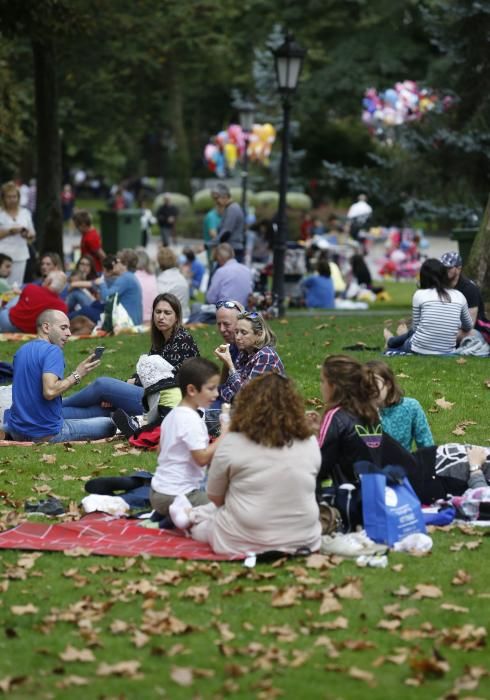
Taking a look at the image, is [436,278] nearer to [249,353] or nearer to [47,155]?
[249,353]

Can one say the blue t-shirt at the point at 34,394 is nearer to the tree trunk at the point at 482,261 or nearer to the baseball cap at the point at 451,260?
the baseball cap at the point at 451,260

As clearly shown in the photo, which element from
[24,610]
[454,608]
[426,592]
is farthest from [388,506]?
[24,610]

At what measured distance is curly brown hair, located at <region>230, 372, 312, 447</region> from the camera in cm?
768

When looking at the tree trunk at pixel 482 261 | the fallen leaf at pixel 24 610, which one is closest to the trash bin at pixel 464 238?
the tree trunk at pixel 482 261

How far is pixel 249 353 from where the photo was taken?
1092 centimetres

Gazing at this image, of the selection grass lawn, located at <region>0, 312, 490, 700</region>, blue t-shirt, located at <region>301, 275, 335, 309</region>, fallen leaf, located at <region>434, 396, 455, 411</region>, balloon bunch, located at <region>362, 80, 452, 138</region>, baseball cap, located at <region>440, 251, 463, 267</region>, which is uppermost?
balloon bunch, located at <region>362, 80, 452, 138</region>

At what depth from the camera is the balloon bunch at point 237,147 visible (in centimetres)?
5481

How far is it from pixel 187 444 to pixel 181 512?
428 millimetres

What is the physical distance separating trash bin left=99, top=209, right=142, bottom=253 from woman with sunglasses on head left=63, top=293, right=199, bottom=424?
2356cm

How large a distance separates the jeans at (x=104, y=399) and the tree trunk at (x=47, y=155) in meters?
15.8

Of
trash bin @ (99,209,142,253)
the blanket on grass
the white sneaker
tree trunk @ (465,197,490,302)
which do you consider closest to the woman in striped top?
tree trunk @ (465,197,490,302)

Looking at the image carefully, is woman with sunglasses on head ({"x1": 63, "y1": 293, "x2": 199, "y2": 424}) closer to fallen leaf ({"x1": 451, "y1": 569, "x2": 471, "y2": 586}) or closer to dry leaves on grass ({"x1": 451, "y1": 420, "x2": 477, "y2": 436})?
dry leaves on grass ({"x1": 451, "y1": 420, "x2": 477, "y2": 436})

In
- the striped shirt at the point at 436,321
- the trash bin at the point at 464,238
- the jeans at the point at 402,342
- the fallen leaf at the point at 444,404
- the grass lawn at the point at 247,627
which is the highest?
the trash bin at the point at 464,238

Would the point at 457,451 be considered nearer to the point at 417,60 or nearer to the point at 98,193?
the point at 417,60
